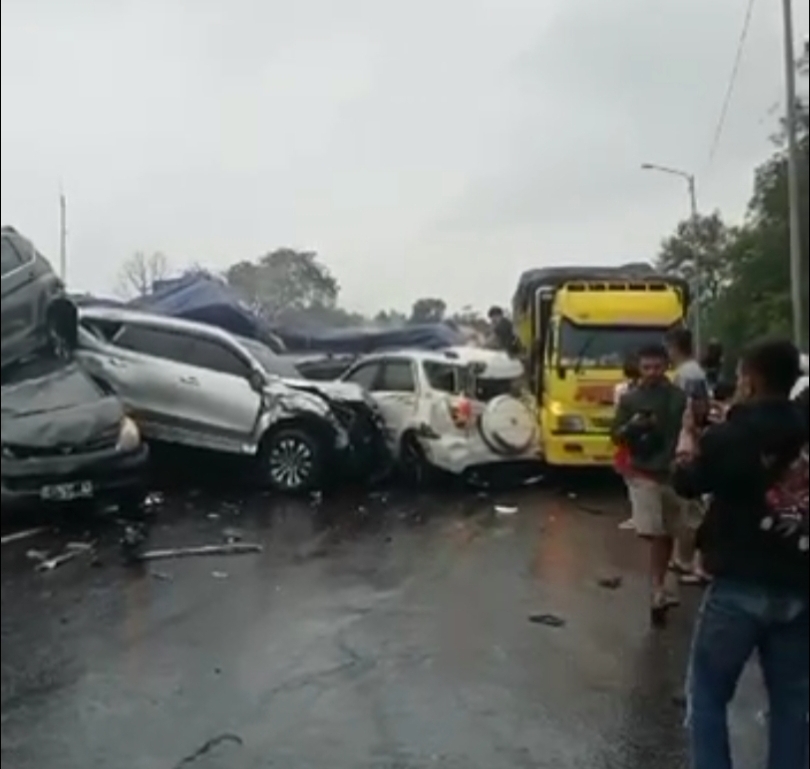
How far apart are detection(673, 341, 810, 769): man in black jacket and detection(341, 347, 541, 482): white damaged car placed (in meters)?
0.96

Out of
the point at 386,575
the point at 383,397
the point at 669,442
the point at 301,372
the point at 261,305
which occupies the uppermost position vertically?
the point at 261,305

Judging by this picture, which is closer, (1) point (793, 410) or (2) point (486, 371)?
(1) point (793, 410)

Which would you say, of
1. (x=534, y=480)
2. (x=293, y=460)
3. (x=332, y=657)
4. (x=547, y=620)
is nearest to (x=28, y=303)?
(x=293, y=460)

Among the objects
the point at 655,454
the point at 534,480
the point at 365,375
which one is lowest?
the point at 534,480

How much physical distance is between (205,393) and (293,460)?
692 millimetres

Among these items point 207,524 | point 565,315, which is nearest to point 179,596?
point 207,524

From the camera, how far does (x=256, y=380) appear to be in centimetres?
341

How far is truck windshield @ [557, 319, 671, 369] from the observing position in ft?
30.9

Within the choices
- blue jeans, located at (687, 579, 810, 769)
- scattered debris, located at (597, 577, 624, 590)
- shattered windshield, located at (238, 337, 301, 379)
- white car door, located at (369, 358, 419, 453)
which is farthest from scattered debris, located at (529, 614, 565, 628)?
shattered windshield, located at (238, 337, 301, 379)

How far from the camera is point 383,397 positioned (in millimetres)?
5336

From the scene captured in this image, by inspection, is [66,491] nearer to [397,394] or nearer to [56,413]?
[56,413]

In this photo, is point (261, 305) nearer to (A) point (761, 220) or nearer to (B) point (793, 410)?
(B) point (793, 410)

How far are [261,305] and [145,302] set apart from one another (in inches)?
12.1

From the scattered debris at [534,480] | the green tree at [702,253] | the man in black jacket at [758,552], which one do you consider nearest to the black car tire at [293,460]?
the man in black jacket at [758,552]
